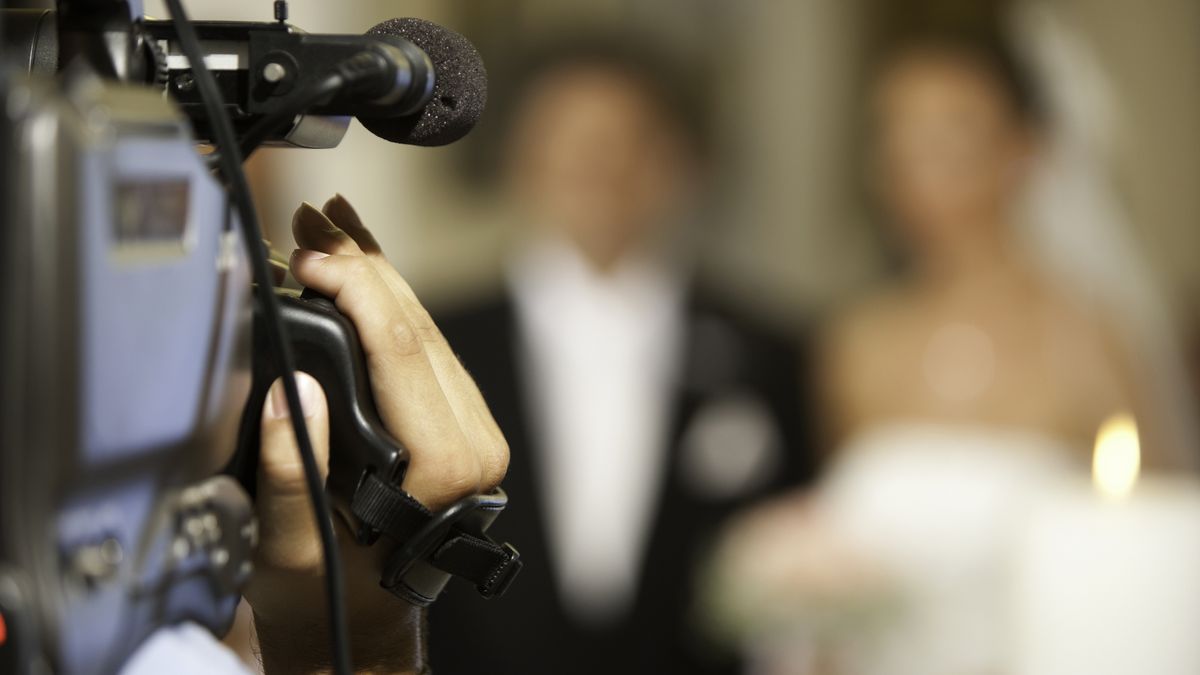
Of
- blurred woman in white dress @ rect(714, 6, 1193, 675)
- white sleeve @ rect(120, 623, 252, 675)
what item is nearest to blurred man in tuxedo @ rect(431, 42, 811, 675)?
blurred woman in white dress @ rect(714, 6, 1193, 675)

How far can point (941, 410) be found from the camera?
111 inches

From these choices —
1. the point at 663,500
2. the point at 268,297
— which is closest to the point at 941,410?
the point at 663,500

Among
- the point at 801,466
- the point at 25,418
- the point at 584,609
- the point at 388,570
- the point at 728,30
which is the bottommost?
the point at 584,609

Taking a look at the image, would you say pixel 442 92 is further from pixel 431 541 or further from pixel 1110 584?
pixel 1110 584

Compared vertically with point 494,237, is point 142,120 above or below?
above

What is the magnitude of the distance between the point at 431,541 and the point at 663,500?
1.90m

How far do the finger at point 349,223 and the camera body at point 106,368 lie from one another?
132 millimetres

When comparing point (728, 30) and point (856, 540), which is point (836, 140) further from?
point (856, 540)

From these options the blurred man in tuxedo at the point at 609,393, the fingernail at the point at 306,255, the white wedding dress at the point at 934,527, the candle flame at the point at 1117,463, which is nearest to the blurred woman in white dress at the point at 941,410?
the white wedding dress at the point at 934,527

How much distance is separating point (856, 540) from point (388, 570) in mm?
1670

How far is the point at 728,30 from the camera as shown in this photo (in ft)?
14.4

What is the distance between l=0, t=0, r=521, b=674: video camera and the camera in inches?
15.3

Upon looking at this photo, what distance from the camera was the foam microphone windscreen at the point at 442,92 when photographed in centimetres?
58

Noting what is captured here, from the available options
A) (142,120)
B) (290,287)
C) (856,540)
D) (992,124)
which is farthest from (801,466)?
(142,120)
